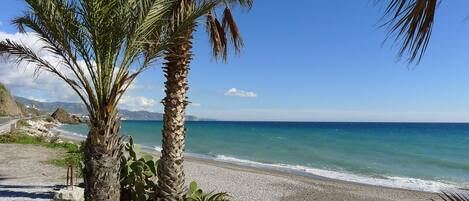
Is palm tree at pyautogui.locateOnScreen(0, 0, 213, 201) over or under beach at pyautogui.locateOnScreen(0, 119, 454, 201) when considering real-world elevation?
over

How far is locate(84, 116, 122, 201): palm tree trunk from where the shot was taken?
6.56 metres

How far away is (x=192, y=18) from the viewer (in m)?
7.16

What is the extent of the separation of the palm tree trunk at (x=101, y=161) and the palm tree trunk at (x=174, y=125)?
4.40 feet

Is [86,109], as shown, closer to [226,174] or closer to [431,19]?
[431,19]

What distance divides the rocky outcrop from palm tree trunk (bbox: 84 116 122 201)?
74.1 m

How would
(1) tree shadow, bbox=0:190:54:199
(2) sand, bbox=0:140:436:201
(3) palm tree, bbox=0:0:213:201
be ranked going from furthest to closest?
1. (2) sand, bbox=0:140:436:201
2. (1) tree shadow, bbox=0:190:54:199
3. (3) palm tree, bbox=0:0:213:201

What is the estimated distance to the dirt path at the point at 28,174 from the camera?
9.77m

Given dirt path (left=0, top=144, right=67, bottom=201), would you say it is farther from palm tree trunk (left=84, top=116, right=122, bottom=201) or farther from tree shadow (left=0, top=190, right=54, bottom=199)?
palm tree trunk (left=84, top=116, right=122, bottom=201)

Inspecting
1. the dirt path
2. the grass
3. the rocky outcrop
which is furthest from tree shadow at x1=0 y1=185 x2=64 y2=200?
the rocky outcrop

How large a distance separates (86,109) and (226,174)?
39.2ft

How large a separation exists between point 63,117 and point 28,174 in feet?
228

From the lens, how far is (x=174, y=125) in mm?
7988

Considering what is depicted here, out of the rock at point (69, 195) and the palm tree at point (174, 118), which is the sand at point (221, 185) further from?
the palm tree at point (174, 118)

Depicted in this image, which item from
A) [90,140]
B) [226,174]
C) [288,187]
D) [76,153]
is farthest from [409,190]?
[90,140]
